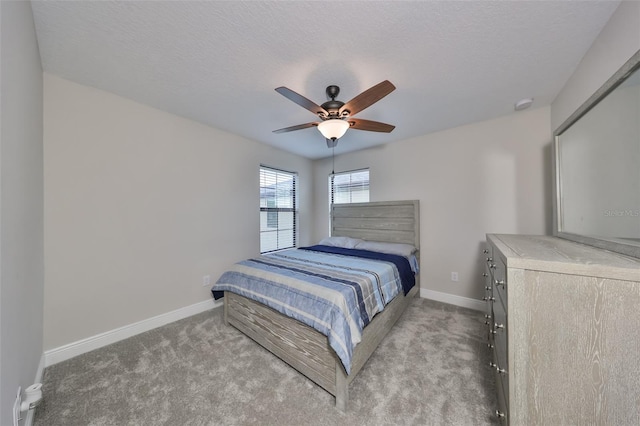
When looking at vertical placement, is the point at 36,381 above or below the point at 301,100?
below

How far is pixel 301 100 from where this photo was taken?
5.28 feet

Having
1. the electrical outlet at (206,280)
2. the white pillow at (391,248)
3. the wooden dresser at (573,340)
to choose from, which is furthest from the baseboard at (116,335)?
the wooden dresser at (573,340)

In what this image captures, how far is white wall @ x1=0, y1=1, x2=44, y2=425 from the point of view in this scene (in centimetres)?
94

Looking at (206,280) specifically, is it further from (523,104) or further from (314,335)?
(523,104)

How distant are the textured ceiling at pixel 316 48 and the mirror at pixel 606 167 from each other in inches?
20.9

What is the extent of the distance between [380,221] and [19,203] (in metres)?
3.52

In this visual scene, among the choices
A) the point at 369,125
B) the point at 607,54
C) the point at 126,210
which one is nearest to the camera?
the point at 607,54

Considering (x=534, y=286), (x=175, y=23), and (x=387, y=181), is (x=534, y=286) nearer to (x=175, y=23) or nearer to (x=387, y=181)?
(x=175, y=23)

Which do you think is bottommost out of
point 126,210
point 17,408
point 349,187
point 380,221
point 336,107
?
point 17,408

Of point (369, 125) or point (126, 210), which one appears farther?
point (126, 210)

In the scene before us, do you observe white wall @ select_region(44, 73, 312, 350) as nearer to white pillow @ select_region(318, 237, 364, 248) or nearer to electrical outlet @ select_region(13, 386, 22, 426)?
electrical outlet @ select_region(13, 386, 22, 426)

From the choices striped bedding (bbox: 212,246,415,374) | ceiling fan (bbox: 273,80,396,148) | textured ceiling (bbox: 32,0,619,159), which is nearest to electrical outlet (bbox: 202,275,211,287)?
striped bedding (bbox: 212,246,415,374)

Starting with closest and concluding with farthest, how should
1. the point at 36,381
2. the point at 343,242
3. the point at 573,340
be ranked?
1. the point at 573,340
2. the point at 36,381
3. the point at 343,242

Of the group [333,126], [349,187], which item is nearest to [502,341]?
[333,126]
